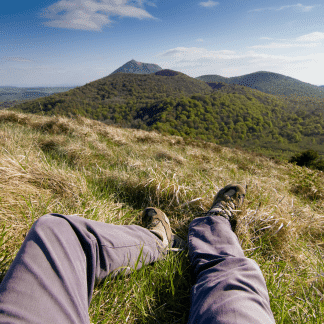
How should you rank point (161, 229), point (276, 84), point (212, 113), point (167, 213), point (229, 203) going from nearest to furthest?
point (161, 229) → point (229, 203) → point (167, 213) → point (212, 113) → point (276, 84)

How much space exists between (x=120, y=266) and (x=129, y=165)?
173 cm

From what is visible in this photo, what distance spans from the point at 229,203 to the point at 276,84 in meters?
188

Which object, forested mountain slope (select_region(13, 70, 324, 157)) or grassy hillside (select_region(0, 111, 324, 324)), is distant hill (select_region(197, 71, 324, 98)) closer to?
forested mountain slope (select_region(13, 70, 324, 157))

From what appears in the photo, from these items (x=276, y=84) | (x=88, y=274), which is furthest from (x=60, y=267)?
(x=276, y=84)

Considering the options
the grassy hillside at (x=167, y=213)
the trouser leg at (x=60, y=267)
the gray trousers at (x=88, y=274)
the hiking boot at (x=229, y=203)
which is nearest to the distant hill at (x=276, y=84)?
the grassy hillside at (x=167, y=213)

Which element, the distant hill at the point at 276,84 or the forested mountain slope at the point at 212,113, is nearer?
the forested mountain slope at the point at 212,113

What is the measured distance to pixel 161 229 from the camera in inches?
60.9

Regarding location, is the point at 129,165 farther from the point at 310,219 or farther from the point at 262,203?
the point at 310,219

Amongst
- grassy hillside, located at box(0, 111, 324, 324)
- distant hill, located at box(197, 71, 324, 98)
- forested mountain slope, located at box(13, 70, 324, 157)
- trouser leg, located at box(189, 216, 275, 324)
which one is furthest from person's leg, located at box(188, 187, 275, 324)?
distant hill, located at box(197, 71, 324, 98)

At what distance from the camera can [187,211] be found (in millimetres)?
1959

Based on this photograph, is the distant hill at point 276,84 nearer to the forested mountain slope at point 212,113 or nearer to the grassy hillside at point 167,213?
the forested mountain slope at point 212,113

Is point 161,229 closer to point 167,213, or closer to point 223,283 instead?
point 167,213

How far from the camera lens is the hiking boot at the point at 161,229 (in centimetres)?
145

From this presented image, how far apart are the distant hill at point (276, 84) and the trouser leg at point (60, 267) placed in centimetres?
15589
